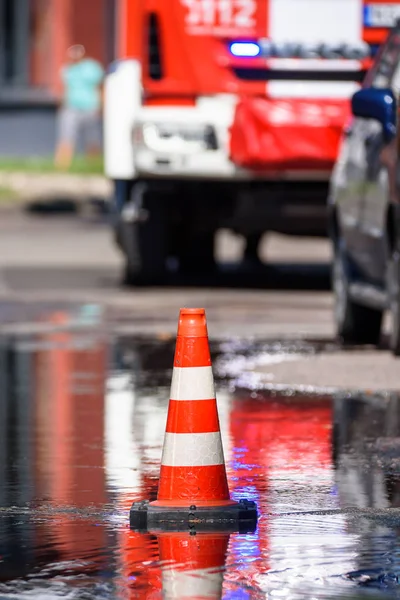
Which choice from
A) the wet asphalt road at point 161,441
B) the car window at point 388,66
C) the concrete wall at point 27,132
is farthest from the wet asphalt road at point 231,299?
the concrete wall at point 27,132

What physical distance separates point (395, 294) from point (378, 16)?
5553 millimetres

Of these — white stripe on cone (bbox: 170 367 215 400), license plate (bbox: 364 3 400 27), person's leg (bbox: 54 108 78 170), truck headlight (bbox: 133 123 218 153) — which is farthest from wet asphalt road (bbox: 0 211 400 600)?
person's leg (bbox: 54 108 78 170)

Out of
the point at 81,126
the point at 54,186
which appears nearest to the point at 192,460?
the point at 54,186

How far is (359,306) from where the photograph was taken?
1259 centimetres

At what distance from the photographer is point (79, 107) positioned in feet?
105

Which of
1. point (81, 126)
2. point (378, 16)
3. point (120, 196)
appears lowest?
point (120, 196)

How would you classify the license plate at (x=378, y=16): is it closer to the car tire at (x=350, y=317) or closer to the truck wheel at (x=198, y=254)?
the truck wheel at (x=198, y=254)

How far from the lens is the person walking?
31.6 meters

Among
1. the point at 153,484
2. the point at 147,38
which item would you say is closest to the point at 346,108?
the point at 147,38

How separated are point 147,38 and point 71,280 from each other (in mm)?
2781

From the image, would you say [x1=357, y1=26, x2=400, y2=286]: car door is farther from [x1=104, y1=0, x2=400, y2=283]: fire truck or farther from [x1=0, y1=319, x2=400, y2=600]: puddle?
[x1=104, y1=0, x2=400, y2=283]: fire truck

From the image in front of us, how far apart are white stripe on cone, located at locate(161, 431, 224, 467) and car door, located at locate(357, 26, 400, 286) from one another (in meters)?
4.64

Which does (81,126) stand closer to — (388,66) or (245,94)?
(245,94)

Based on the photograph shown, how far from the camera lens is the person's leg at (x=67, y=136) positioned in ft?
106
